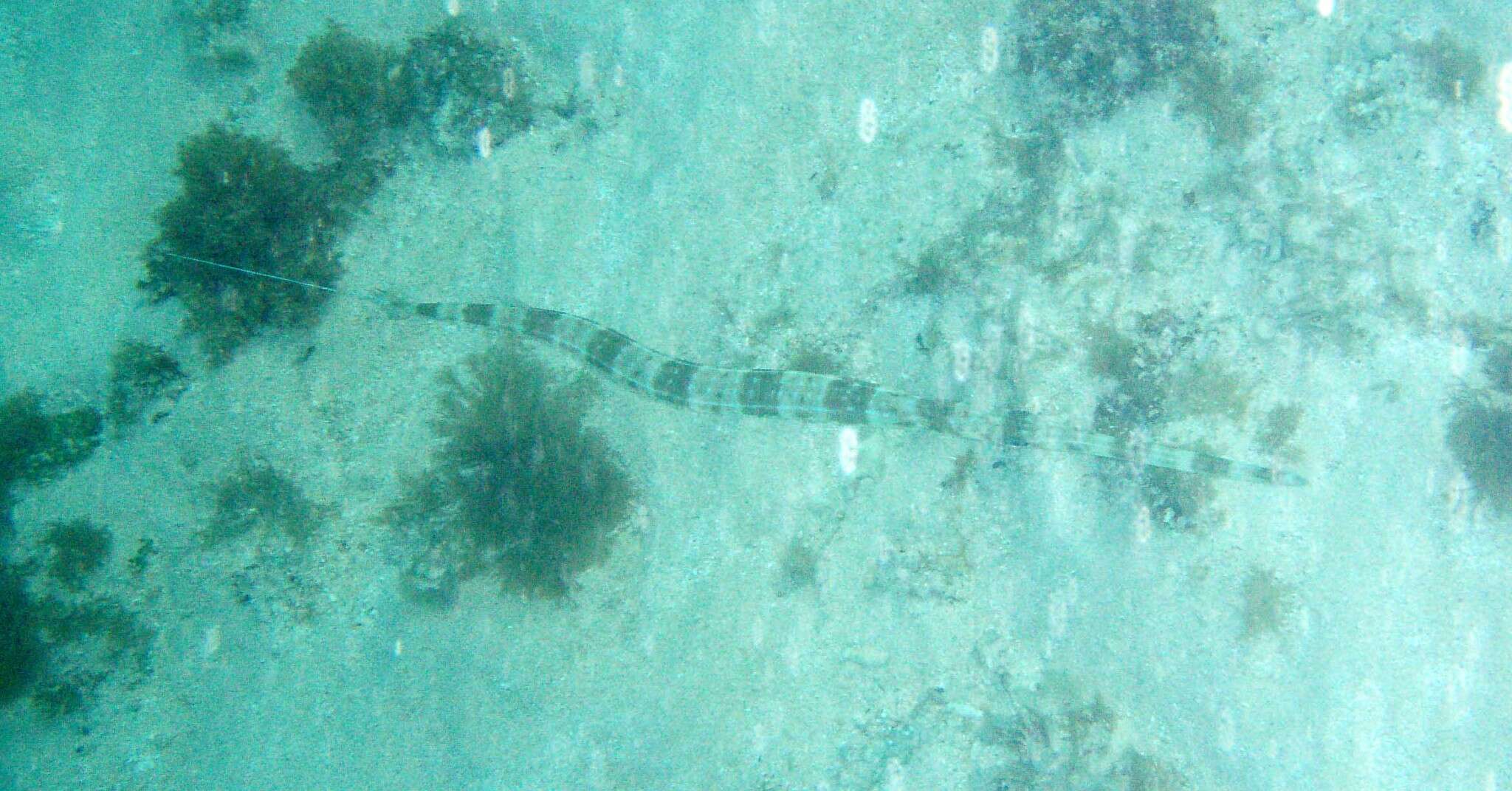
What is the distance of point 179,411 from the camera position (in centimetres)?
736

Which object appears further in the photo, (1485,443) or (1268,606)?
(1268,606)

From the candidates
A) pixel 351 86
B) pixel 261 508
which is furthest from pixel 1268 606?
pixel 351 86

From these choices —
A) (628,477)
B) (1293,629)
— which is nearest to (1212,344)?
(1293,629)

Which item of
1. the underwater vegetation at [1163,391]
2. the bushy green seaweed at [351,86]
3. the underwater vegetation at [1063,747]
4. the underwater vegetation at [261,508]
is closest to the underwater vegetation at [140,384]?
the underwater vegetation at [261,508]

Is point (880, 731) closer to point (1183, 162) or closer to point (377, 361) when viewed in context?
point (1183, 162)

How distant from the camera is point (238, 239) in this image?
7.10m

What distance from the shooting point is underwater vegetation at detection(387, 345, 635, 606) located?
634 cm

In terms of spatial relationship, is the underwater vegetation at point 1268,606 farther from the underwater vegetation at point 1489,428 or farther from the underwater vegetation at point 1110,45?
the underwater vegetation at point 1110,45

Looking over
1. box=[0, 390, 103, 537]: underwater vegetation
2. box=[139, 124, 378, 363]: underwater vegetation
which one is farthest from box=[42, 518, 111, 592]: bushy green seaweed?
box=[139, 124, 378, 363]: underwater vegetation

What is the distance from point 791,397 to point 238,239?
6.15 metres

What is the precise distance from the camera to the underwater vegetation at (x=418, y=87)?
7.36 metres

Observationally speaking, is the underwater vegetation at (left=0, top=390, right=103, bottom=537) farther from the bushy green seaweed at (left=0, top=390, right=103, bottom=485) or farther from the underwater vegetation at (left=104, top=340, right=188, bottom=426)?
the underwater vegetation at (left=104, top=340, right=188, bottom=426)

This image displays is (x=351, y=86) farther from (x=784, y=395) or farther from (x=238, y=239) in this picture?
(x=784, y=395)

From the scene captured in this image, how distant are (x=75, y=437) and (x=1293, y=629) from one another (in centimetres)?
1202
